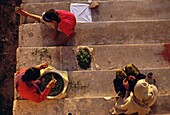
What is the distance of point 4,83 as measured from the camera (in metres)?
8.36

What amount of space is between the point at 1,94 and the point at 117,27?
2870 millimetres

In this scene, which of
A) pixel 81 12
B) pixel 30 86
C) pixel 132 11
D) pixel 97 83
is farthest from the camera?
pixel 132 11

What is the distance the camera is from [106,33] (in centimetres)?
738

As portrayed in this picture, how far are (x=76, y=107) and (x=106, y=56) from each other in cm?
118

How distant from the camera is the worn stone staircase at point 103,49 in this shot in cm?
650

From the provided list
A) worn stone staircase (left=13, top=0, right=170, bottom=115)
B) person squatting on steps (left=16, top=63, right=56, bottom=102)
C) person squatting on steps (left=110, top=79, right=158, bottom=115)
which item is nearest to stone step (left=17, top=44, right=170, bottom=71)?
worn stone staircase (left=13, top=0, right=170, bottom=115)

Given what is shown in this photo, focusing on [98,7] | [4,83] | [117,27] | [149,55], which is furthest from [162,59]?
[4,83]

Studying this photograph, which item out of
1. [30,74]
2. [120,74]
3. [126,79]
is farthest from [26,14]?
[126,79]

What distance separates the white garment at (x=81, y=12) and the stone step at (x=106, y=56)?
29.2 inches

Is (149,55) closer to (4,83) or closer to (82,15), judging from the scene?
(82,15)

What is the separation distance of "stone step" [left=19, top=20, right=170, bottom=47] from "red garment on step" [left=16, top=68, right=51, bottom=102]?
1.12 m

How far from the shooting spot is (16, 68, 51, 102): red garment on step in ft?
20.5

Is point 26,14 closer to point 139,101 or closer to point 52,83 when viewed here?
point 52,83

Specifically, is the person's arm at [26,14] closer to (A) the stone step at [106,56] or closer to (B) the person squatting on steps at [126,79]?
(A) the stone step at [106,56]
